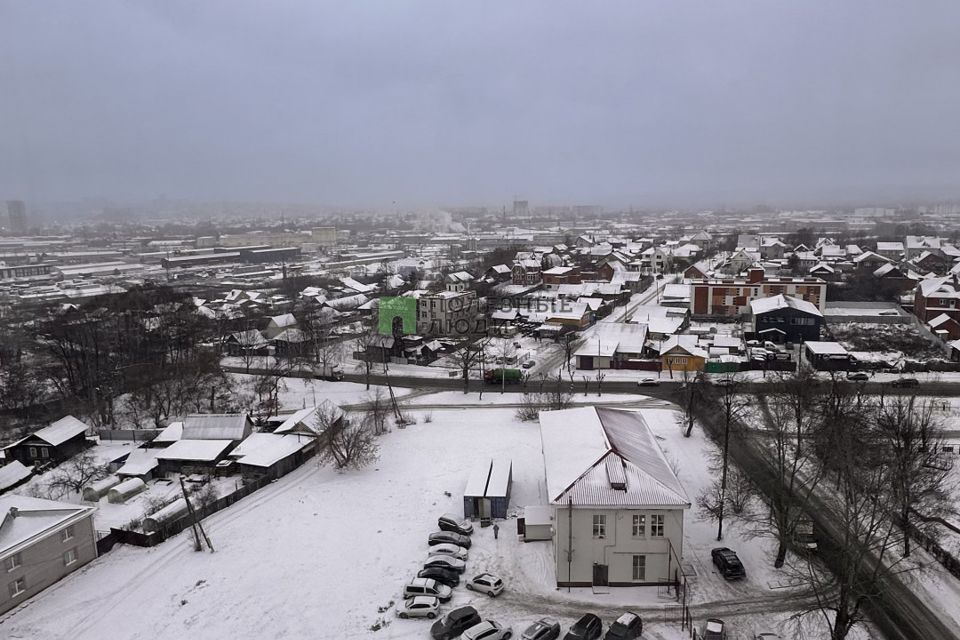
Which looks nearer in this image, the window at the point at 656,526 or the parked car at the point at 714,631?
the parked car at the point at 714,631

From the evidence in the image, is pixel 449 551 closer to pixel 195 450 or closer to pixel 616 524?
pixel 616 524

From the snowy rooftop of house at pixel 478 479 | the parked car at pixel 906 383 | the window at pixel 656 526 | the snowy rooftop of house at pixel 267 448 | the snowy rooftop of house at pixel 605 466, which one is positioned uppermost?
the snowy rooftop of house at pixel 605 466

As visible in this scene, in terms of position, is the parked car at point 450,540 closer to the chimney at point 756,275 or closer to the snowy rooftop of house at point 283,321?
the snowy rooftop of house at point 283,321

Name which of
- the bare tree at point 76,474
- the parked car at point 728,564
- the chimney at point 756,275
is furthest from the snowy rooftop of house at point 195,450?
the chimney at point 756,275

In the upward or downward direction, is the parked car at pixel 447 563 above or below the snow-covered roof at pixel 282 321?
below

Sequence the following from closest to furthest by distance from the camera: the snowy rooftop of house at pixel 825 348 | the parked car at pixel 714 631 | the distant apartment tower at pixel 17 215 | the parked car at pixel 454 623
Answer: the parked car at pixel 714 631 < the parked car at pixel 454 623 < the snowy rooftop of house at pixel 825 348 < the distant apartment tower at pixel 17 215

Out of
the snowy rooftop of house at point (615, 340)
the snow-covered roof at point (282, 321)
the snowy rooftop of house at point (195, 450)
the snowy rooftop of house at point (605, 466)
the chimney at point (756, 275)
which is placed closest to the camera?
the snowy rooftop of house at point (605, 466)

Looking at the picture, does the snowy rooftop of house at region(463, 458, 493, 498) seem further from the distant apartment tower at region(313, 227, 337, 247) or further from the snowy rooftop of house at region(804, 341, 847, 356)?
the distant apartment tower at region(313, 227, 337, 247)
